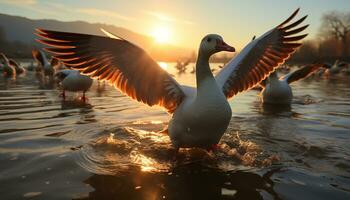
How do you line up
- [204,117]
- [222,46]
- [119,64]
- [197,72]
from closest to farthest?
1. [204,117]
2. [222,46]
3. [197,72]
4. [119,64]

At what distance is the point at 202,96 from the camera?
16.8 ft

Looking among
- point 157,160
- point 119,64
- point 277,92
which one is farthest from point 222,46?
point 277,92

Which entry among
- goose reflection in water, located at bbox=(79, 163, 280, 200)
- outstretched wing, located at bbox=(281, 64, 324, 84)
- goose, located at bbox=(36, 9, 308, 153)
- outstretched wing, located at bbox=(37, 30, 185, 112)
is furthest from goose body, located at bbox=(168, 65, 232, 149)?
outstretched wing, located at bbox=(281, 64, 324, 84)

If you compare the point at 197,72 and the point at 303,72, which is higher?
the point at 303,72

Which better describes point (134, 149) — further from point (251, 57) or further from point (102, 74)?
point (251, 57)

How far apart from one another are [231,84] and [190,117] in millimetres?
2009

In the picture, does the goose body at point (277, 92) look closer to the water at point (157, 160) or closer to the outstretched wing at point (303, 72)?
the outstretched wing at point (303, 72)

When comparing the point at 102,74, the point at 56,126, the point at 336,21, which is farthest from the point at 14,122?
the point at 336,21

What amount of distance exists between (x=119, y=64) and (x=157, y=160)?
1777 millimetres

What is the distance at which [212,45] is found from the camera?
5348 mm

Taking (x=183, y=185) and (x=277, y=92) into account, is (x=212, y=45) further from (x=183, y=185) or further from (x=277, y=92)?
(x=277, y=92)

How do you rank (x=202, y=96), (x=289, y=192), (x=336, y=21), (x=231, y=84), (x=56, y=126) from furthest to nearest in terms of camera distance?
1. (x=336, y=21)
2. (x=56, y=126)
3. (x=231, y=84)
4. (x=202, y=96)
5. (x=289, y=192)

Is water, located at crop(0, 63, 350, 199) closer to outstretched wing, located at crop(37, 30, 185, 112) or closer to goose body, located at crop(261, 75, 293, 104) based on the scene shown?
outstretched wing, located at crop(37, 30, 185, 112)

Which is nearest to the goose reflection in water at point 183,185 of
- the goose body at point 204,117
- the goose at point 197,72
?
the goose body at point 204,117
